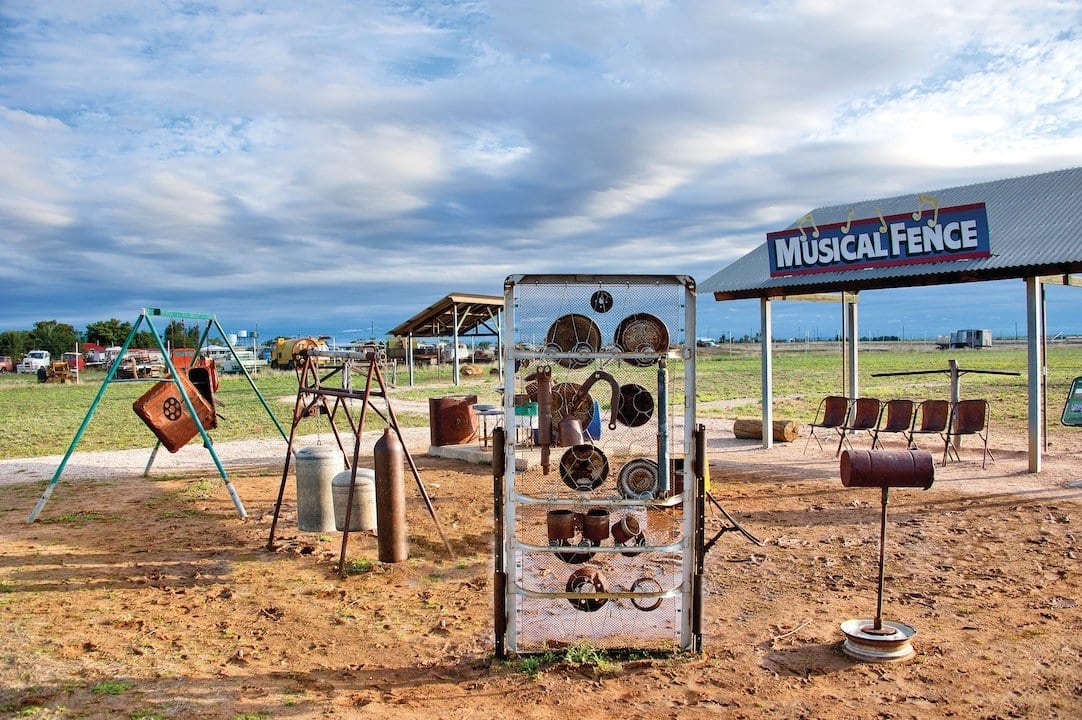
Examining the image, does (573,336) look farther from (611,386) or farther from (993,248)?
(993,248)

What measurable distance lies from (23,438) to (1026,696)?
18663mm

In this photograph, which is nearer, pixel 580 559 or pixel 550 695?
pixel 550 695

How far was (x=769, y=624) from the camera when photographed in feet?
17.5

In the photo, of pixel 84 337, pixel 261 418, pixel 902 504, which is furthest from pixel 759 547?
pixel 84 337

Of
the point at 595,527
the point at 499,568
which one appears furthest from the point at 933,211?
the point at 499,568

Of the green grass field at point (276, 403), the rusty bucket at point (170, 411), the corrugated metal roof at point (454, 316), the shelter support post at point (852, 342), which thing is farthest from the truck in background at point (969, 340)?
the rusty bucket at point (170, 411)

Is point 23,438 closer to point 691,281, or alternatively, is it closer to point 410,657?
point 410,657

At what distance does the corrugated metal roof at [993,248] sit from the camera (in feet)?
33.6

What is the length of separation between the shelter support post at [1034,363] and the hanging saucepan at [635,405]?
7310 mm

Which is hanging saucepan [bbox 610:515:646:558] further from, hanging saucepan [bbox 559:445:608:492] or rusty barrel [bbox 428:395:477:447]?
rusty barrel [bbox 428:395:477:447]

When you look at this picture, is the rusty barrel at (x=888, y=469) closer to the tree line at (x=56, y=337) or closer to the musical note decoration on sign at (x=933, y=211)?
the musical note decoration on sign at (x=933, y=211)

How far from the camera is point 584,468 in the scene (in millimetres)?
5016

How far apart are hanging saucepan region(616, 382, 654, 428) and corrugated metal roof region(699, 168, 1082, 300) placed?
23.7ft

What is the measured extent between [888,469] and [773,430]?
30.7 ft
